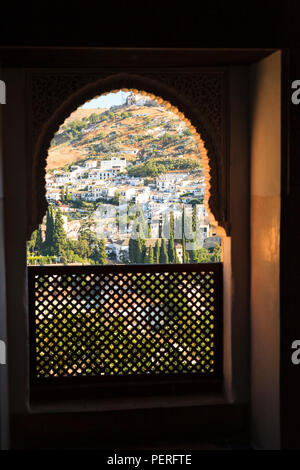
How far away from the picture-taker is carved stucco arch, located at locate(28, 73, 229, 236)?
342 centimetres

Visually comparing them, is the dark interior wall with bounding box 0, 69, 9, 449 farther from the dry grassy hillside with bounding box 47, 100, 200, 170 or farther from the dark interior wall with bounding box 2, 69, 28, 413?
the dry grassy hillside with bounding box 47, 100, 200, 170

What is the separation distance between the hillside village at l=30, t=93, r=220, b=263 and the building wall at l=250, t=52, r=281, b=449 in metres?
7.27

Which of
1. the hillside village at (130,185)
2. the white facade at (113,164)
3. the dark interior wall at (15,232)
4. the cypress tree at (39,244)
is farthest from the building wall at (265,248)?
the white facade at (113,164)

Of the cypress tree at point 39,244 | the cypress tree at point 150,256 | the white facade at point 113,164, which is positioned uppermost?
the white facade at point 113,164

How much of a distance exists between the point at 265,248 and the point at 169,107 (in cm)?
122

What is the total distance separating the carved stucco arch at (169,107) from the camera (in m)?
3.42

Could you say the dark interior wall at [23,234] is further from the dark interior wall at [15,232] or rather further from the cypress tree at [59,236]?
the cypress tree at [59,236]

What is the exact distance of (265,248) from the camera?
3.21m

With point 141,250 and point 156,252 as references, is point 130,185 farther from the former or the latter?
point 156,252

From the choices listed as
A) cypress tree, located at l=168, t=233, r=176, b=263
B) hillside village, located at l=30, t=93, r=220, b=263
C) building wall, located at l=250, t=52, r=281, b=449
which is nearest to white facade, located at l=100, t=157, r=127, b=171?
hillside village, located at l=30, t=93, r=220, b=263

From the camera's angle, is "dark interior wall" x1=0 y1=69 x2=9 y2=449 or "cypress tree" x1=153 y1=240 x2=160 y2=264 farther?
"cypress tree" x1=153 y1=240 x2=160 y2=264

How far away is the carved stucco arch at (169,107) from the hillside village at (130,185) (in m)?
7.08
